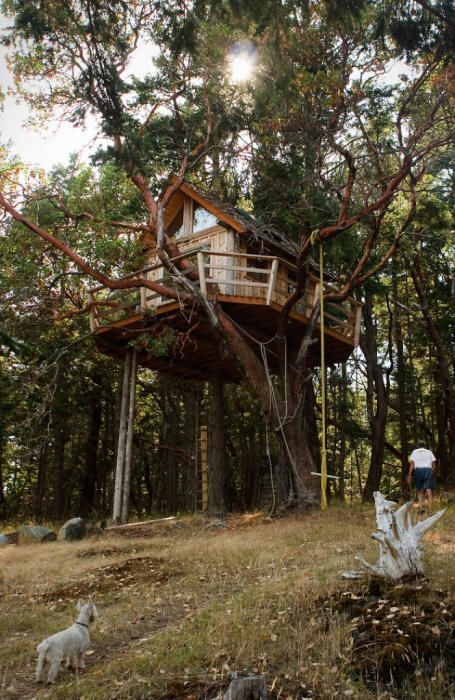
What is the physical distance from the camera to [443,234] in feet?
76.1

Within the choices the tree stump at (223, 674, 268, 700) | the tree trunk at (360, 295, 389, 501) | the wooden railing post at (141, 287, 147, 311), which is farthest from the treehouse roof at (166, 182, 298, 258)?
the tree stump at (223, 674, 268, 700)

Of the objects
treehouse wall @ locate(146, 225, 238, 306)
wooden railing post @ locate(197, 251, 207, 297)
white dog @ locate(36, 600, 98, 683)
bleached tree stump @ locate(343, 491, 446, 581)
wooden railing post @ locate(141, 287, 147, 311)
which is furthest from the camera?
treehouse wall @ locate(146, 225, 238, 306)

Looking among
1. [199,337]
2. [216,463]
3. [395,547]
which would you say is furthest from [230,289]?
[395,547]

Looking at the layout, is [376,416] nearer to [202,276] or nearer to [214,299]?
[214,299]

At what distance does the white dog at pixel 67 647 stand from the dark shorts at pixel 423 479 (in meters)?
9.53

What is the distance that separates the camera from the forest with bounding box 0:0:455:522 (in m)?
8.48

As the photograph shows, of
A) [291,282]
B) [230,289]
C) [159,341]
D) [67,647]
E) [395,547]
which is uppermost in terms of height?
[291,282]

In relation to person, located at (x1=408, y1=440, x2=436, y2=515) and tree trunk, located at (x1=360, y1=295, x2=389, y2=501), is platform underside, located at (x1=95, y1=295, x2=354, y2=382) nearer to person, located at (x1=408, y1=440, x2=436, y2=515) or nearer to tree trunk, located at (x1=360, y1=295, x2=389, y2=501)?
tree trunk, located at (x1=360, y1=295, x2=389, y2=501)

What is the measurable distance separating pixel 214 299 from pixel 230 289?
1668 mm

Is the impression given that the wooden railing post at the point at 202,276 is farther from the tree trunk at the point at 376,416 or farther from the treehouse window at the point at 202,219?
the tree trunk at the point at 376,416

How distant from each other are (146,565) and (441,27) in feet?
31.2

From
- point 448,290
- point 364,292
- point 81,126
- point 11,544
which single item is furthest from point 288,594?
point 448,290

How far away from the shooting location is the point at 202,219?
20000 millimetres

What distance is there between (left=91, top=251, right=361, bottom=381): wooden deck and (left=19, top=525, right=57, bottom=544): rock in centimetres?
562
